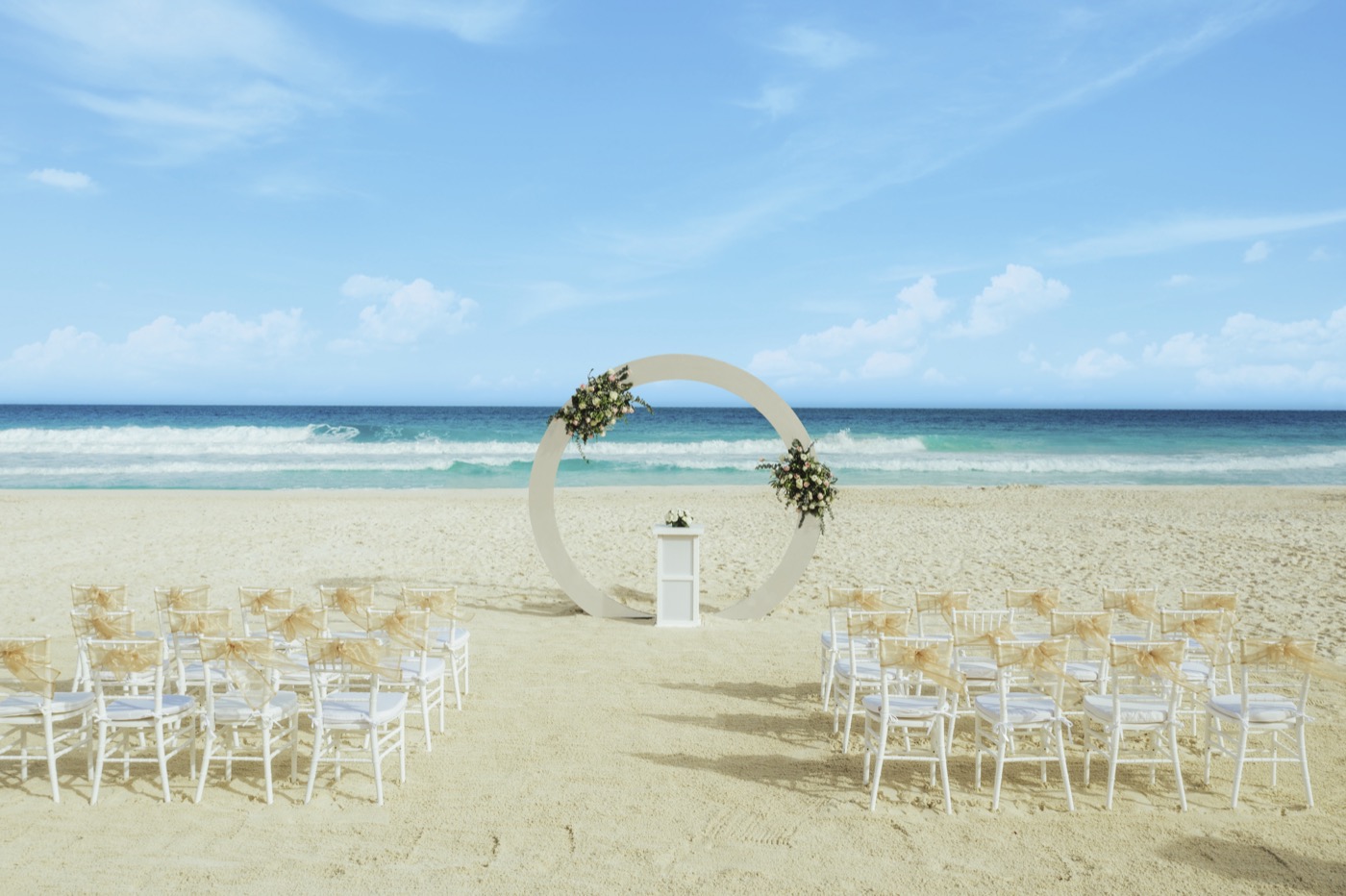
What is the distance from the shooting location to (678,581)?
874 cm

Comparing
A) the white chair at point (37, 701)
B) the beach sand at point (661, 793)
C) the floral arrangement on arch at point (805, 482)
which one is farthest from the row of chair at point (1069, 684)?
the white chair at point (37, 701)

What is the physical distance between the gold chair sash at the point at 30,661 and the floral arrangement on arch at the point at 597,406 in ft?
15.5

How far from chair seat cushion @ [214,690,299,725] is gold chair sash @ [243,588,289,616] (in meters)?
1.10

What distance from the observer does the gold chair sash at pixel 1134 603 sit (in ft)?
20.0

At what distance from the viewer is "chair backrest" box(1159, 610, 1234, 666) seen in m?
5.35

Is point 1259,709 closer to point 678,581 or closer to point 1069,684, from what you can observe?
point 1069,684

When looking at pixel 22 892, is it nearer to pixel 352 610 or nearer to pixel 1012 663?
pixel 352 610

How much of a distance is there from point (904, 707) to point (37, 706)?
473 centimetres

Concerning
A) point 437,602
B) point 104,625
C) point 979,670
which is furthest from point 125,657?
point 979,670

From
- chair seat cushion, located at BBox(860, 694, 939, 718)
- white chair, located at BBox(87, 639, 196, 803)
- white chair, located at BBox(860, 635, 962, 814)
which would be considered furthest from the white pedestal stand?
white chair, located at BBox(87, 639, 196, 803)

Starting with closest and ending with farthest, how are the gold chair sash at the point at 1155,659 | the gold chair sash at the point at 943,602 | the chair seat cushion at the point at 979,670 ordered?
the gold chair sash at the point at 1155,659 → the chair seat cushion at the point at 979,670 → the gold chair sash at the point at 943,602

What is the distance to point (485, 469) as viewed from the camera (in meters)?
26.5

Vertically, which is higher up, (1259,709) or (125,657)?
(125,657)

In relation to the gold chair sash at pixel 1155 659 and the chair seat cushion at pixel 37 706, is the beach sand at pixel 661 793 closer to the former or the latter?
the chair seat cushion at pixel 37 706
